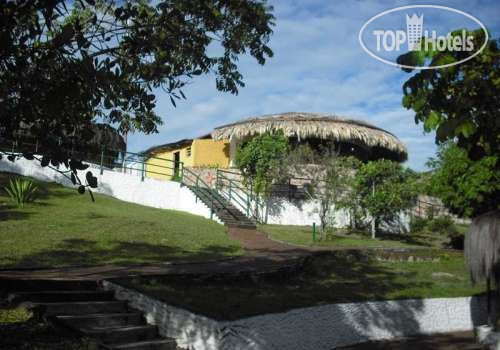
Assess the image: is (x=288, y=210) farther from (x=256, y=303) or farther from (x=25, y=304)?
(x=25, y=304)

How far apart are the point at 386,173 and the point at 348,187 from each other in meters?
1.38

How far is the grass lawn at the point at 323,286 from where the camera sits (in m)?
7.43

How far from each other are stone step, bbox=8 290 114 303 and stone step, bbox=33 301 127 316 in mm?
232

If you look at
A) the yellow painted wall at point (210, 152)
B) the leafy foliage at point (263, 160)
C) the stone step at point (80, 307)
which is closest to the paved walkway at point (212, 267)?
the stone step at point (80, 307)

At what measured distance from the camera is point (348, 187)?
17406mm

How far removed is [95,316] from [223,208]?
1168cm

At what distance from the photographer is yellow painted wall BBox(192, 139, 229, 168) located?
2594cm

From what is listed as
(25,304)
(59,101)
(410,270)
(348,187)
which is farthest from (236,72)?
(348,187)

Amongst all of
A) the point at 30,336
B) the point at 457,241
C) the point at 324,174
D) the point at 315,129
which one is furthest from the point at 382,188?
the point at 30,336

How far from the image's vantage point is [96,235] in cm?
1219

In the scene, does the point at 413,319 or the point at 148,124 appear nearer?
the point at 148,124

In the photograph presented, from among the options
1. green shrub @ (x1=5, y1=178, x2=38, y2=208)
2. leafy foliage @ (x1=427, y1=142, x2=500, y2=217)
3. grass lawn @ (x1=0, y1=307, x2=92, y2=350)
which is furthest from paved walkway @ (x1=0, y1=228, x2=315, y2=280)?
green shrub @ (x1=5, y1=178, x2=38, y2=208)

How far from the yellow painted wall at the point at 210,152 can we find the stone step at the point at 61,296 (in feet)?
60.3

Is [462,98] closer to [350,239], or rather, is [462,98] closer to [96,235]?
[96,235]
